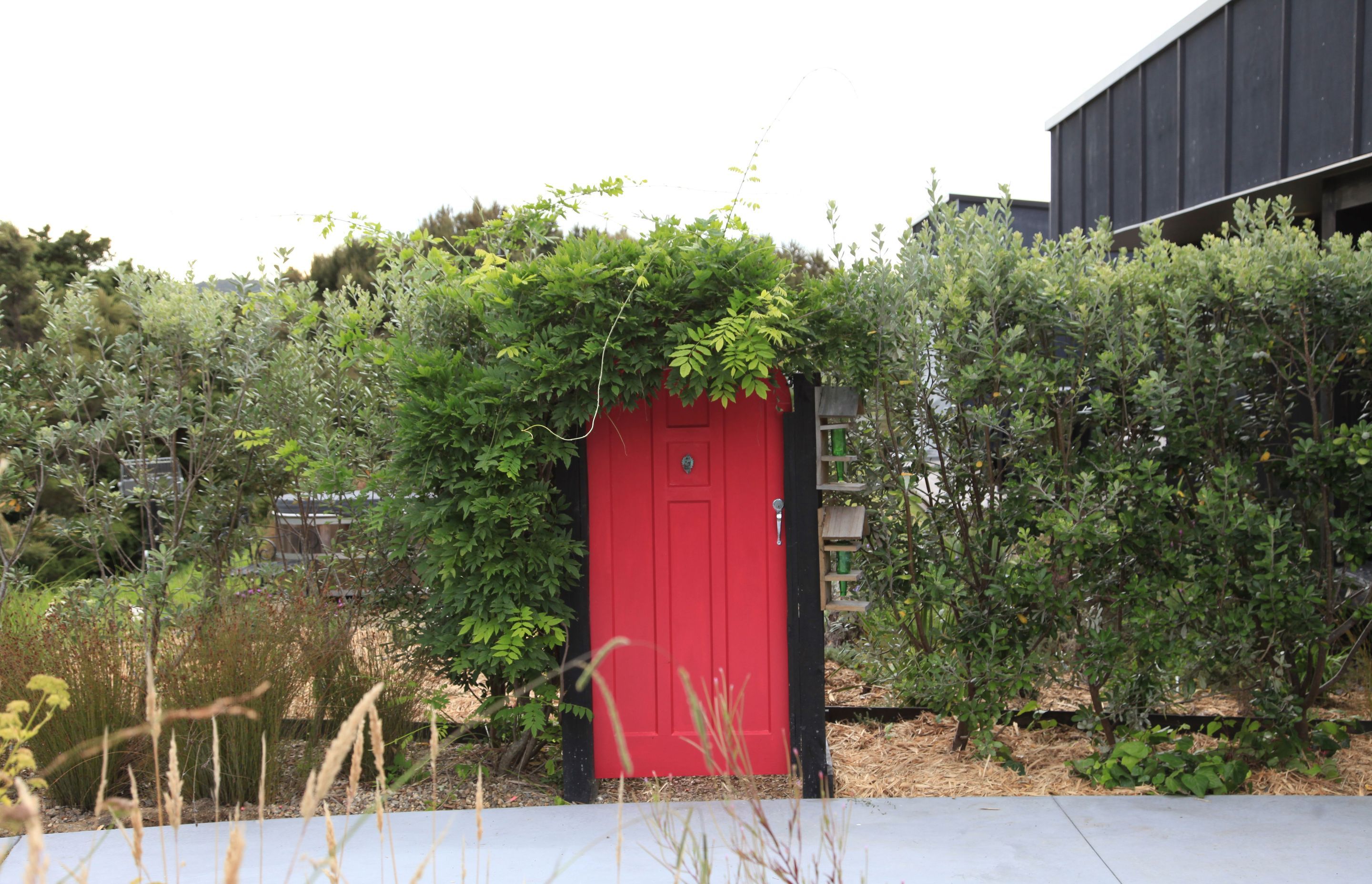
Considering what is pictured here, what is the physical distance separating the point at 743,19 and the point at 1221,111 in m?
5.37

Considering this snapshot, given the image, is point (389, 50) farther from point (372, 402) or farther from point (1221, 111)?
point (1221, 111)

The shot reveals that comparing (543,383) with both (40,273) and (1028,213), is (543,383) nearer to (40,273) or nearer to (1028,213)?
(40,273)

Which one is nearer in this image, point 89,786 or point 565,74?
point 89,786

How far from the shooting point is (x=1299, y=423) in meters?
3.92

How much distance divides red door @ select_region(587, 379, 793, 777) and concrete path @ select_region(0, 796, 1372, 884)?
1.68ft

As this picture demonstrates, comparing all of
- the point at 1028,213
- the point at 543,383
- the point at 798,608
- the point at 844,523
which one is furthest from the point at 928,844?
the point at 1028,213

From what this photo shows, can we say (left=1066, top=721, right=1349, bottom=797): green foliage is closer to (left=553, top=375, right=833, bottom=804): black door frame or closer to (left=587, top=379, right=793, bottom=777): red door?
(left=553, top=375, right=833, bottom=804): black door frame

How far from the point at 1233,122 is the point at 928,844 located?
287 inches

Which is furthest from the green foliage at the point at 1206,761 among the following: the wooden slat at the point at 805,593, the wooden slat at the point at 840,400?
the wooden slat at the point at 840,400

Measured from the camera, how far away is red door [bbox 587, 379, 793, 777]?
3957 mm

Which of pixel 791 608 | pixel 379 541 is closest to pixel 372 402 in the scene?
pixel 379 541

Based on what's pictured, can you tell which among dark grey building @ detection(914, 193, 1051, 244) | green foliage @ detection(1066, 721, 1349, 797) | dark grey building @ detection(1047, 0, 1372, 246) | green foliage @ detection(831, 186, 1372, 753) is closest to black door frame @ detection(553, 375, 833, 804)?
green foliage @ detection(831, 186, 1372, 753)

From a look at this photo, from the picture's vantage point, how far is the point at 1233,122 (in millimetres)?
7988

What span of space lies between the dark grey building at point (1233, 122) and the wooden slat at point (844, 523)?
187 inches
